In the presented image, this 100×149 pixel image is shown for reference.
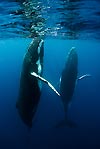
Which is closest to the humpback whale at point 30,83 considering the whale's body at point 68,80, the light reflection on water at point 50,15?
the whale's body at point 68,80

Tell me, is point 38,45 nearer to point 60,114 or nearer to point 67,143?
point 67,143

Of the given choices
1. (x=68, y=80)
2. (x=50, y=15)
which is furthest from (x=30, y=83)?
(x=50, y=15)

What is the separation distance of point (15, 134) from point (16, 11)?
2891 cm

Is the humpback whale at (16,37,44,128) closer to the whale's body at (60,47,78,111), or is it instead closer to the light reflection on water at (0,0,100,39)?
the whale's body at (60,47,78,111)

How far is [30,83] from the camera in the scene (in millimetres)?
6992

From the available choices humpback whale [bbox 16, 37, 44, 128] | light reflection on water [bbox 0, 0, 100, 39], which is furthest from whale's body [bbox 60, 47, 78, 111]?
light reflection on water [bbox 0, 0, 100, 39]

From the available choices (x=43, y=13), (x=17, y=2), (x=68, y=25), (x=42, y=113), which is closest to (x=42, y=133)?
(x=42, y=113)

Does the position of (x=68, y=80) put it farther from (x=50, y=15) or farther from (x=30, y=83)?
(x=50, y=15)

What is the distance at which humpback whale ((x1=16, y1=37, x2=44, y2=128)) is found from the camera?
22.4 feet

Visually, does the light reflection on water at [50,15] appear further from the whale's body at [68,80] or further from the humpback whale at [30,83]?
the humpback whale at [30,83]

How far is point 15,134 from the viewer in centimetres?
4353

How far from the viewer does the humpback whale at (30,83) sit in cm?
682

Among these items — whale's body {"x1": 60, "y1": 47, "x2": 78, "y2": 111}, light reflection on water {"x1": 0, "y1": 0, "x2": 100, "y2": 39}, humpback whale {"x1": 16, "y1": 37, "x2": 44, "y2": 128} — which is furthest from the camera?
light reflection on water {"x1": 0, "y1": 0, "x2": 100, "y2": 39}

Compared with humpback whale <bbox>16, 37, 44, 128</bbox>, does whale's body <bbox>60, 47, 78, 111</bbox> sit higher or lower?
lower
